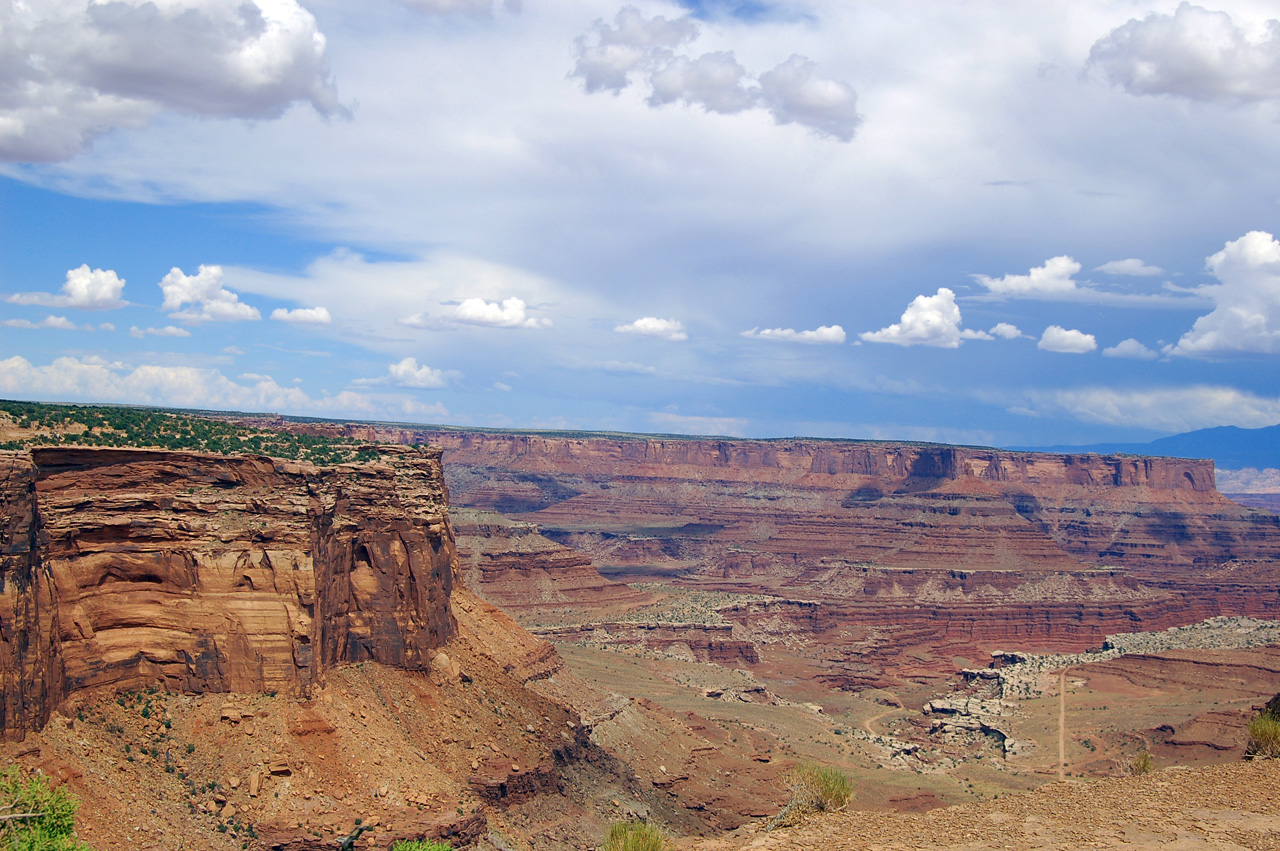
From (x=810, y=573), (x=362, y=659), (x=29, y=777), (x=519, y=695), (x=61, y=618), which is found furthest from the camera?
(x=810, y=573)

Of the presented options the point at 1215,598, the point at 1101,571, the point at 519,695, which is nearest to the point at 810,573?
the point at 1101,571

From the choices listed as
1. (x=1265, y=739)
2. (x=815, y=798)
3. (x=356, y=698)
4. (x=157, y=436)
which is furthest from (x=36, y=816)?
(x=1265, y=739)

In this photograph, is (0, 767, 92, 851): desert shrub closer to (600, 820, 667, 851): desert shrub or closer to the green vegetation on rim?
the green vegetation on rim

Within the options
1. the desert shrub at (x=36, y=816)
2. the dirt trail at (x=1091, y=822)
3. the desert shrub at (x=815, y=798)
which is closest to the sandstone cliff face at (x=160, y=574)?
the desert shrub at (x=36, y=816)

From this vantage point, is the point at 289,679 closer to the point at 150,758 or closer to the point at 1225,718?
the point at 150,758

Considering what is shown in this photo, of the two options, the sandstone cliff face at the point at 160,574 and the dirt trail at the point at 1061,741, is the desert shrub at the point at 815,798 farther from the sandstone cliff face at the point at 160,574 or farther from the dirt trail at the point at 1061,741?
the sandstone cliff face at the point at 160,574

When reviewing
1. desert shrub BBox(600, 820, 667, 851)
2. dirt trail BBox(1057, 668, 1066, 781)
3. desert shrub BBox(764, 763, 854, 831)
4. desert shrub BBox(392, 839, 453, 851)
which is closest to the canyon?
desert shrub BBox(392, 839, 453, 851)
